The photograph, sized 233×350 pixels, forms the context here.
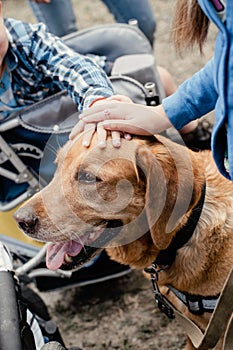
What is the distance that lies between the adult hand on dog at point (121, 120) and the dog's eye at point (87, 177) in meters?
0.09

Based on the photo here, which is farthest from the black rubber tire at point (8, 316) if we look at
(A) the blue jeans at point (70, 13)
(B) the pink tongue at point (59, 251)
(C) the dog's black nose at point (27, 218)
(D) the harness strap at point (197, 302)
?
(A) the blue jeans at point (70, 13)

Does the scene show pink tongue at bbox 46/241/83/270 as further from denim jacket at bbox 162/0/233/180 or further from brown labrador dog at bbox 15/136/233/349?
denim jacket at bbox 162/0/233/180

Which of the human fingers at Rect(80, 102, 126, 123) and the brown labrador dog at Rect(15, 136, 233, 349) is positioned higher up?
the human fingers at Rect(80, 102, 126, 123)

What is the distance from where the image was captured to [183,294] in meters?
2.20

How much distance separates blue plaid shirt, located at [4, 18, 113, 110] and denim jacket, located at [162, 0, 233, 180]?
2.06 ft

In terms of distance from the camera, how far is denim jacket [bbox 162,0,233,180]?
141cm

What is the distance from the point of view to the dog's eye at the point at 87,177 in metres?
2.00

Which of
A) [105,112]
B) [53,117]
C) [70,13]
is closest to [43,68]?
[53,117]

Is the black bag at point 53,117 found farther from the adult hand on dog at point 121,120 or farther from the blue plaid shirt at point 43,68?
the adult hand on dog at point 121,120

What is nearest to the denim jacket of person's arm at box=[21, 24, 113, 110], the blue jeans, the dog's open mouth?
the dog's open mouth

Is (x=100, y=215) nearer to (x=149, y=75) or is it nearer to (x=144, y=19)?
(x=149, y=75)

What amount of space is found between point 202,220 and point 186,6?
76cm

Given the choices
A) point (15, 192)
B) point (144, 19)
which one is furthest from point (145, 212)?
point (144, 19)

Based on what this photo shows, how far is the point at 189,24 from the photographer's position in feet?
5.37
